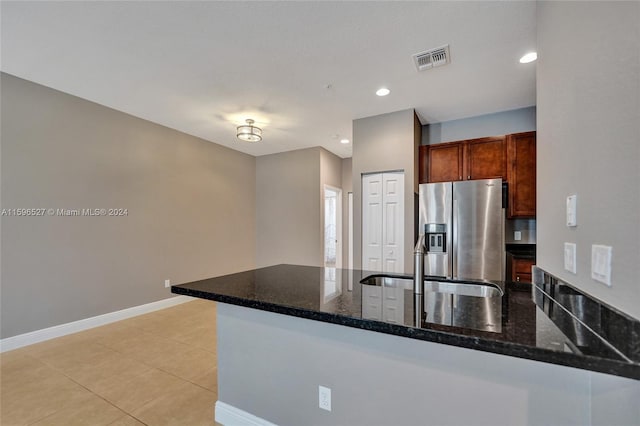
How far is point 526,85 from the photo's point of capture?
2.97 m

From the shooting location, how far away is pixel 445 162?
3688 millimetres

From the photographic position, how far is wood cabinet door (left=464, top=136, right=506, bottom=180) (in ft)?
11.1

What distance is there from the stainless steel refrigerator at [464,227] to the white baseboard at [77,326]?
3801 mm

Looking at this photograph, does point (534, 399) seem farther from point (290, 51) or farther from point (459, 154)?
point (459, 154)

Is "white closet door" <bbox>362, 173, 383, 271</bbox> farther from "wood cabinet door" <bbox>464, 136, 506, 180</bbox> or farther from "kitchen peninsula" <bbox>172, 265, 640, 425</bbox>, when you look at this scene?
"kitchen peninsula" <bbox>172, 265, 640, 425</bbox>

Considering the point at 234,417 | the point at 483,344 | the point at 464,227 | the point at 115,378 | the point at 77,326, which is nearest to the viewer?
the point at 483,344

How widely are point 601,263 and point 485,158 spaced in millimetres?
2911

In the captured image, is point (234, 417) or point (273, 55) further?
point (273, 55)

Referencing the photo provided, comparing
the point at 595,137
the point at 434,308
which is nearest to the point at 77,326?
the point at 434,308

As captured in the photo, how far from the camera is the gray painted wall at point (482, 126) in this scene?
3.54 meters

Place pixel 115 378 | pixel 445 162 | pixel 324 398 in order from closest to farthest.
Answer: pixel 324 398 < pixel 115 378 < pixel 445 162

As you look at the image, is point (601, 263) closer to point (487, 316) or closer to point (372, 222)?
point (487, 316)

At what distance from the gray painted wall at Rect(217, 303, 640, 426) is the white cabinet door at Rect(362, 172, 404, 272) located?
8.13ft

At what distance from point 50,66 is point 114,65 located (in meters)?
0.61
